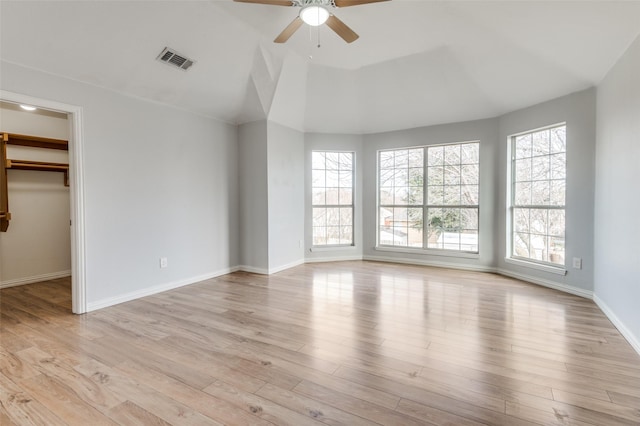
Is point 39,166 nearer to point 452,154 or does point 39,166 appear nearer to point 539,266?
point 452,154

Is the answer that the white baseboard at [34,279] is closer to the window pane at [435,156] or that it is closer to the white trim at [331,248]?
the white trim at [331,248]

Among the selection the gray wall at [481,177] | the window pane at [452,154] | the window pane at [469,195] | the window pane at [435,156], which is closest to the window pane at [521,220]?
the gray wall at [481,177]

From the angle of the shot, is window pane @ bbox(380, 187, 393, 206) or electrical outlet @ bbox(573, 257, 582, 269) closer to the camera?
electrical outlet @ bbox(573, 257, 582, 269)

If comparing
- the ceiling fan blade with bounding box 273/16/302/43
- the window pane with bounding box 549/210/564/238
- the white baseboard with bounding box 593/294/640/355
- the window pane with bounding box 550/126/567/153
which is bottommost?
the white baseboard with bounding box 593/294/640/355

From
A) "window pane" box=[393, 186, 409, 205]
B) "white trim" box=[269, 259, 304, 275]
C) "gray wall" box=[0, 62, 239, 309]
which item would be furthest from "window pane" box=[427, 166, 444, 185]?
"gray wall" box=[0, 62, 239, 309]

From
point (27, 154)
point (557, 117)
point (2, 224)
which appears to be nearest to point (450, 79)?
point (557, 117)

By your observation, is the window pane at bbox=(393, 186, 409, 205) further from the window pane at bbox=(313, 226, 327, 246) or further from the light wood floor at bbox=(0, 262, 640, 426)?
the light wood floor at bbox=(0, 262, 640, 426)

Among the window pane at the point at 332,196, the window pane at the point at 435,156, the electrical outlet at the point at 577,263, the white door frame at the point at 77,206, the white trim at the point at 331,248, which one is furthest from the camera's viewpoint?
the window pane at the point at 332,196

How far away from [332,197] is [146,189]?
127 inches

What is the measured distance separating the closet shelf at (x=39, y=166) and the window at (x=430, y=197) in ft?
17.4

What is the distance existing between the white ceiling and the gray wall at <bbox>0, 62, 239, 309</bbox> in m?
0.19

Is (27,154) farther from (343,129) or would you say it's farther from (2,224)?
(343,129)

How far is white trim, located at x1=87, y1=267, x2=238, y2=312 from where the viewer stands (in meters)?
3.35

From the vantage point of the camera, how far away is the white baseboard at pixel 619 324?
2371 millimetres
